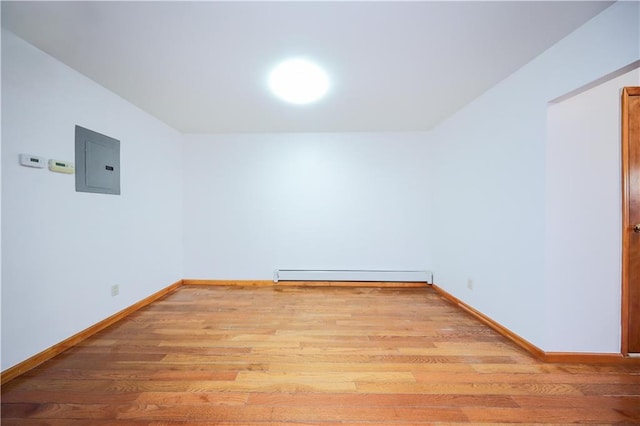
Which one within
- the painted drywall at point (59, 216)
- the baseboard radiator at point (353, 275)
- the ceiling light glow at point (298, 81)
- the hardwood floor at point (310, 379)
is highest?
the ceiling light glow at point (298, 81)

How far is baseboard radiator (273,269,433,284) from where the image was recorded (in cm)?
391

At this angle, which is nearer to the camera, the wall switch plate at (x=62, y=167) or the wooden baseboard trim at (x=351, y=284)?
the wall switch plate at (x=62, y=167)

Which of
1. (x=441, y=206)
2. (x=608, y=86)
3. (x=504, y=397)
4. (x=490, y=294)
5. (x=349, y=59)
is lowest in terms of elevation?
(x=504, y=397)

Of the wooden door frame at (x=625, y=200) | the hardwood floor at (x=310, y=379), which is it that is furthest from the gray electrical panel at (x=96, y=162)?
the wooden door frame at (x=625, y=200)

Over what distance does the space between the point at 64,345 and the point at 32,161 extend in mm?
1583

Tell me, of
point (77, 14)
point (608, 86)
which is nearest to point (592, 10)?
point (608, 86)

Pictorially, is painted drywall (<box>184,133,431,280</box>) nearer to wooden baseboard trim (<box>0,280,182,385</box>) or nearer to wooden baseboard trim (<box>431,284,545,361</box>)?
wooden baseboard trim (<box>431,284,545,361</box>)

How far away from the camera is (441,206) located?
3662 millimetres

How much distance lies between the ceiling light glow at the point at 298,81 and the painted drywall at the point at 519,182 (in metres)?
1.80

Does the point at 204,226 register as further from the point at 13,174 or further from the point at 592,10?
the point at 592,10

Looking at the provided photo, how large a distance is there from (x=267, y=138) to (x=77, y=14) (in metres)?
2.56

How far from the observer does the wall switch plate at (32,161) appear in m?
1.83

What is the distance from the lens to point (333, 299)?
339 cm

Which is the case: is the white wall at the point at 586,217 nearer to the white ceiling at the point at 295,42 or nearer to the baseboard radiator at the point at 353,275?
the white ceiling at the point at 295,42
